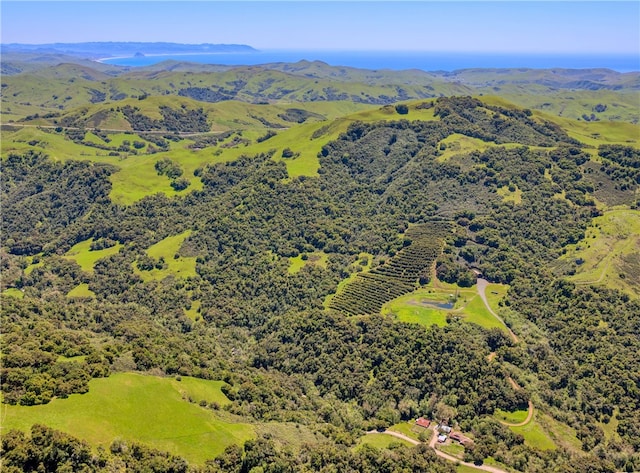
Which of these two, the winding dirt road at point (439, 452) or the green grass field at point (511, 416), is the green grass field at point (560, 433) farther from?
the winding dirt road at point (439, 452)

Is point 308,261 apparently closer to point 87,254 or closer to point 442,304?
point 442,304

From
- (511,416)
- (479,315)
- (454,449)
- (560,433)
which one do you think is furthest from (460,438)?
(479,315)

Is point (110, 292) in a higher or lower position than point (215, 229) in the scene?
lower

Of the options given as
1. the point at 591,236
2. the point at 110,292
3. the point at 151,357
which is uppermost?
the point at 591,236

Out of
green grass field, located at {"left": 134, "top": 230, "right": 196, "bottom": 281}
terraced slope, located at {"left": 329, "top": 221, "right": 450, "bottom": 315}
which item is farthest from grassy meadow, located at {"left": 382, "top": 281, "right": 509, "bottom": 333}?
green grass field, located at {"left": 134, "top": 230, "right": 196, "bottom": 281}

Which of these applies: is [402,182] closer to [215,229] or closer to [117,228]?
[215,229]

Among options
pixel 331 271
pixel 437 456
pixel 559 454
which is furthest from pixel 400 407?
pixel 331 271
